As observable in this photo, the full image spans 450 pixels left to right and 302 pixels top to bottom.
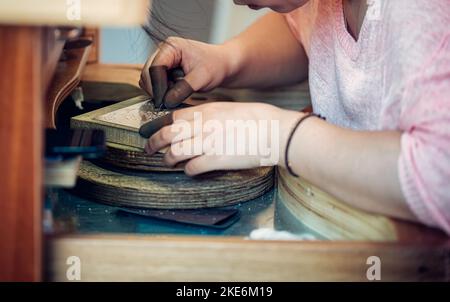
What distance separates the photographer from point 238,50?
186cm

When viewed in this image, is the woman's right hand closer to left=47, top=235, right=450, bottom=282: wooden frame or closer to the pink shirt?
the pink shirt

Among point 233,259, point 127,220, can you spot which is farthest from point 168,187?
point 233,259

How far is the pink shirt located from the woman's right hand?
1.10ft

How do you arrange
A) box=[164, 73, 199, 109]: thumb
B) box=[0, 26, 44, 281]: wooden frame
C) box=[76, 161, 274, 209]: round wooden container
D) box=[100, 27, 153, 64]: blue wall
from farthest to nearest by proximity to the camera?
box=[100, 27, 153, 64]: blue wall, box=[164, 73, 199, 109]: thumb, box=[76, 161, 274, 209]: round wooden container, box=[0, 26, 44, 281]: wooden frame

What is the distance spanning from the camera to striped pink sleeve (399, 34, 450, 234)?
101 centimetres

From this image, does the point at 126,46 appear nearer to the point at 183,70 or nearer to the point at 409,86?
the point at 183,70

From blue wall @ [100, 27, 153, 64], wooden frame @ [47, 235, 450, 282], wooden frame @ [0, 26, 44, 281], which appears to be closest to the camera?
wooden frame @ [0, 26, 44, 281]

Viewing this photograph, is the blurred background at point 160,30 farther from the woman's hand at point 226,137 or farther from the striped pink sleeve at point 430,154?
the striped pink sleeve at point 430,154

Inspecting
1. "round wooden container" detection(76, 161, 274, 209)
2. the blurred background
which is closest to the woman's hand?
"round wooden container" detection(76, 161, 274, 209)

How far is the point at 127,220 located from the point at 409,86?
503 mm

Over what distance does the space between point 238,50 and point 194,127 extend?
2.20 ft

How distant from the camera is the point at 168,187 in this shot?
1236 mm

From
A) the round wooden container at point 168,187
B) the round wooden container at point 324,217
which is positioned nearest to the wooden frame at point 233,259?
the round wooden container at point 324,217

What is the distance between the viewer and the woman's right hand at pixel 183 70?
1506 millimetres
